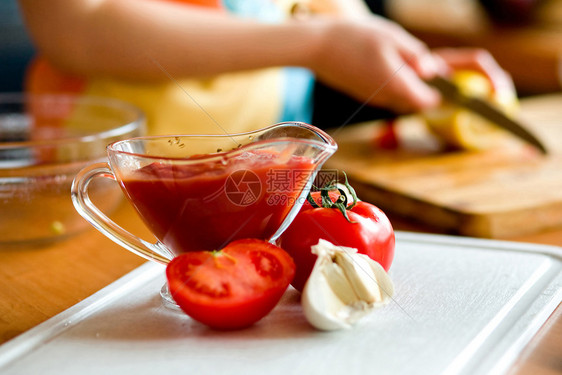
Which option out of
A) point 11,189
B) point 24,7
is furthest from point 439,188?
point 24,7

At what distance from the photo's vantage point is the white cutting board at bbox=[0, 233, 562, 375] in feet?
1.88

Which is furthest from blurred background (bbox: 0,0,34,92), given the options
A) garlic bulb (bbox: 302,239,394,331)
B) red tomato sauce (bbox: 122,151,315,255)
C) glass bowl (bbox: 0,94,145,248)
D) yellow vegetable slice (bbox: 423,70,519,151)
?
garlic bulb (bbox: 302,239,394,331)

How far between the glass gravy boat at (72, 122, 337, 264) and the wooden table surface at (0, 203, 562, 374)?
0.42ft

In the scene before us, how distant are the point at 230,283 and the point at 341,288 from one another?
109 millimetres

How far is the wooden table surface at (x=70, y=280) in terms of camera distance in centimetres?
61

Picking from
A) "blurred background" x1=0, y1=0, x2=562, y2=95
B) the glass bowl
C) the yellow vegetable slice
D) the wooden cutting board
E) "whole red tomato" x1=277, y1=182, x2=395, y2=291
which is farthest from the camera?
"blurred background" x1=0, y1=0, x2=562, y2=95

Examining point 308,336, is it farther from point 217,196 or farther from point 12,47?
point 12,47

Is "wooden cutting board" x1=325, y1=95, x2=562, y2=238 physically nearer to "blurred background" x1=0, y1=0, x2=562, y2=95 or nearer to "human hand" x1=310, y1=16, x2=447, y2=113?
"human hand" x1=310, y1=16, x2=447, y2=113

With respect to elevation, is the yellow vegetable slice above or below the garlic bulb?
below

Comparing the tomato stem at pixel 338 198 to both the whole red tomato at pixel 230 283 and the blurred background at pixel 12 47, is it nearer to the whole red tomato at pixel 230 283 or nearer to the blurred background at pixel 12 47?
the whole red tomato at pixel 230 283

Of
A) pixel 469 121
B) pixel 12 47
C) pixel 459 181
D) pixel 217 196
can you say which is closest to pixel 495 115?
pixel 469 121

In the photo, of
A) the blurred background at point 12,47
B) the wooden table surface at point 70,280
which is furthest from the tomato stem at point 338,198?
the blurred background at point 12,47

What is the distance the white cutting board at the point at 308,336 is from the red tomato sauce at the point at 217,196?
0.09m

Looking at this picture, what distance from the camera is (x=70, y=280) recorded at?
0.82 meters
